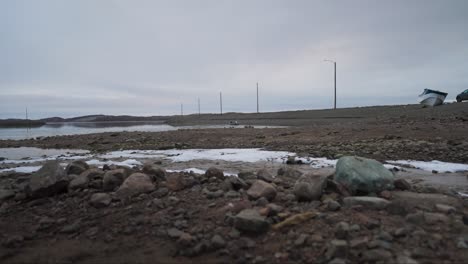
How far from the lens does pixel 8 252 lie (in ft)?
12.2

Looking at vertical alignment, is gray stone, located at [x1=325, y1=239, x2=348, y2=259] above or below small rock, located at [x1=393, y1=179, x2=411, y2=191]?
below

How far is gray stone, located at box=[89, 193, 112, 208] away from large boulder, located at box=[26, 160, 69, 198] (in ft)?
3.31

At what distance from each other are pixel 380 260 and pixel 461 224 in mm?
1480

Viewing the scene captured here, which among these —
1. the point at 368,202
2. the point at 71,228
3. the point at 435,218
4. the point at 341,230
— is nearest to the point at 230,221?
the point at 341,230

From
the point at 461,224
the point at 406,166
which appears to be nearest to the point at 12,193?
the point at 461,224

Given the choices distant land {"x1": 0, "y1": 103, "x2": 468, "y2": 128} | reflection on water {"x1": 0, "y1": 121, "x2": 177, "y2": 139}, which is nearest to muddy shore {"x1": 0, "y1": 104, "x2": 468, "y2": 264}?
distant land {"x1": 0, "y1": 103, "x2": 468, "y2": 128}

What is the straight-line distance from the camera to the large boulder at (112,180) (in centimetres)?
573

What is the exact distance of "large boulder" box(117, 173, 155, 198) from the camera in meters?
5.30

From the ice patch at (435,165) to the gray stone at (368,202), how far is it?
5.07 meters

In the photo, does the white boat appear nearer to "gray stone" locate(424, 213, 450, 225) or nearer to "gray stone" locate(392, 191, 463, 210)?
"gray stone" locate(392, 191, 463, 210)

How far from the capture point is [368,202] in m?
4.38

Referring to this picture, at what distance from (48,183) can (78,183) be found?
0.48 meters

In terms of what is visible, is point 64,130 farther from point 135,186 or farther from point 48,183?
point 135,186

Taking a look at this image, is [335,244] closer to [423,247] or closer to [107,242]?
[423,247]
